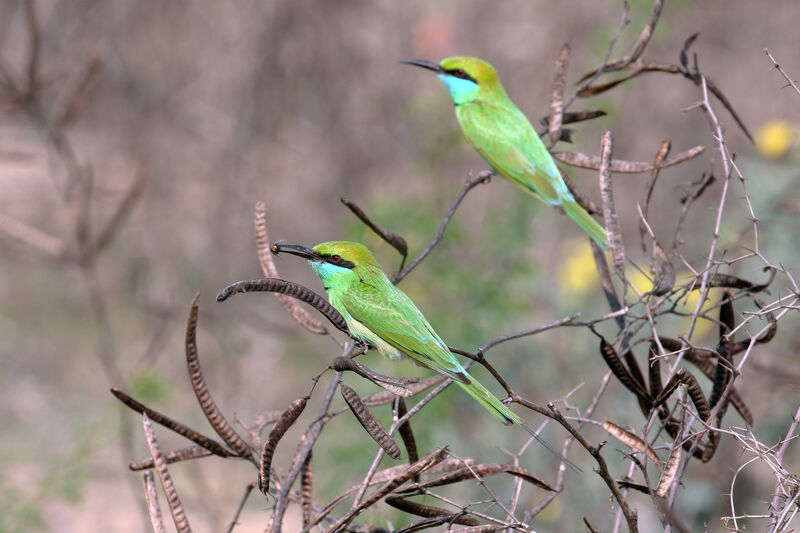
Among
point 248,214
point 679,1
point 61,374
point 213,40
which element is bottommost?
point 679,1

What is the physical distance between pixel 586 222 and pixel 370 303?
104 cm

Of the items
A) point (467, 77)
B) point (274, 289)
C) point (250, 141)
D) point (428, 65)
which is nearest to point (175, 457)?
point (274, 289)

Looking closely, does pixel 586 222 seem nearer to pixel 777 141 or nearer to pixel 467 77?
pixel 467 77

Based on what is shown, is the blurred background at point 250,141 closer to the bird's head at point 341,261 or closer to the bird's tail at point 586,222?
the bird's tail at point 586,222

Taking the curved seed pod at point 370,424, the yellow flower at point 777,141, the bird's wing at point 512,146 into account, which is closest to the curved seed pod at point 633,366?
the curved seed pod at point 370,424

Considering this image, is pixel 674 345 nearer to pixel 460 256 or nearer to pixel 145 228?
pixel 460 256

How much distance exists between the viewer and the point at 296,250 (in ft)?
6.48

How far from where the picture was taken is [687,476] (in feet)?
13.5

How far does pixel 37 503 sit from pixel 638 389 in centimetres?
282

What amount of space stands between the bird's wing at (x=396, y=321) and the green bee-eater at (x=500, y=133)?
101cm

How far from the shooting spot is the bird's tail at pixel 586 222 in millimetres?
2793

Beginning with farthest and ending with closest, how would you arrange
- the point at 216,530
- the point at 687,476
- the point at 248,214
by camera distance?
the point at 248,214 < the point at 687,476 < the point at 216,530

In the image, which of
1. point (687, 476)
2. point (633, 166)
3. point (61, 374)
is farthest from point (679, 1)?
point (61, 374)

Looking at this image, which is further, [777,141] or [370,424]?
[777,141]
